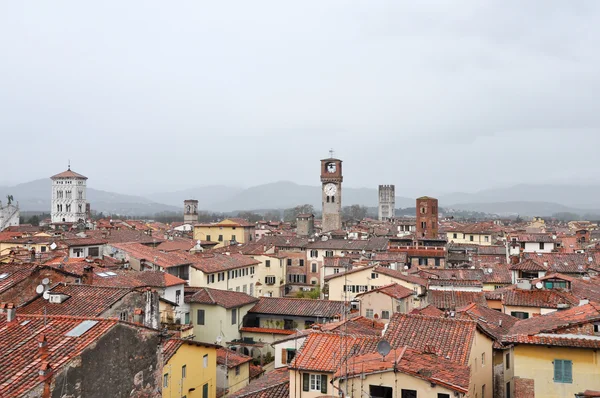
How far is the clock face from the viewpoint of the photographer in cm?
10581

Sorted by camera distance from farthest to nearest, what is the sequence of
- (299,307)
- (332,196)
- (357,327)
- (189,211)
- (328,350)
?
(189,211)
(332,196)
(299,307)
(357,327)
(328,350)

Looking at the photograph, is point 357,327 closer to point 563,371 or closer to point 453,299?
point 563,371

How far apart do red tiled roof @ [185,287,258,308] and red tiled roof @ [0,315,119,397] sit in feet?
68.9

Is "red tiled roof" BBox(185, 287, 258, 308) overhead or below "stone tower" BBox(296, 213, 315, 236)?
below

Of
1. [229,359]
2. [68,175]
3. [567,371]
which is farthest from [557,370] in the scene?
[68,175]

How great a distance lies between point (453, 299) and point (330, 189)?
73171 mm

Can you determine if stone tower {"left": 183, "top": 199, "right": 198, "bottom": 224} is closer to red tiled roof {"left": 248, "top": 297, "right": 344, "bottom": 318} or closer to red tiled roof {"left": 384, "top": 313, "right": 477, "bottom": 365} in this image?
red tiled roof {"left": 248, "top": 297, "right": 344, "bottom": 318}

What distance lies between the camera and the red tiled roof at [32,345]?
1128 centimetres

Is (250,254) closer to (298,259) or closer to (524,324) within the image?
(298,259)

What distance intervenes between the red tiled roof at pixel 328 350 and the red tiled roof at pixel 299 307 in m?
16.9

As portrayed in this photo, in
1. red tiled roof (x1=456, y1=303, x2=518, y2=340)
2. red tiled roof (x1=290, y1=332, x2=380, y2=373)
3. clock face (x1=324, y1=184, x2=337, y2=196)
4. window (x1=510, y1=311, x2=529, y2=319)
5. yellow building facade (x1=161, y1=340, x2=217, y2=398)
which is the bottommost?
yellow building facade (x1=161, y1=340, x2=217, y2=398)

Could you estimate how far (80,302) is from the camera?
2019cm

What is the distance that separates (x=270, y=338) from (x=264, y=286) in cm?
2666

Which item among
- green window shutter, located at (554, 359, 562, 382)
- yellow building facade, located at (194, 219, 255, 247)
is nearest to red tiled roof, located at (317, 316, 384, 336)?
green window shutter, located at (554, 359, 562, 382)
